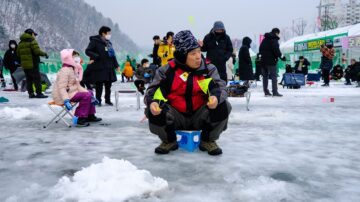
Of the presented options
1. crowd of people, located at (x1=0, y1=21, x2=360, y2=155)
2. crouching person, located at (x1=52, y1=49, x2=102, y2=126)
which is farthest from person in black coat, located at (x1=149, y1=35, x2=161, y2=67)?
crouching person, located at (x1=52, y1=49, x2=102, y2=126)

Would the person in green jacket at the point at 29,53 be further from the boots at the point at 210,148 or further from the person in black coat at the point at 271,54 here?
the boots at the point at 210,148

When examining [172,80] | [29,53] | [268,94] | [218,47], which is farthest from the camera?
[268,94]

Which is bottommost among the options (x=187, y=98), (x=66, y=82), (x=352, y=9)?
(x=187, y=98)

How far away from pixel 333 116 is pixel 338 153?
297cm

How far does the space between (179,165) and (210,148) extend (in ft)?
1.67

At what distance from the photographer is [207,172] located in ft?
10.1

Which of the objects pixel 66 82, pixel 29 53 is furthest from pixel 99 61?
pixel 29 53

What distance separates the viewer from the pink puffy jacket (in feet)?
17.3

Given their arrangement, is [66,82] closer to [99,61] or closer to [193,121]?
[193,121]

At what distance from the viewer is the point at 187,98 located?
12.2ft

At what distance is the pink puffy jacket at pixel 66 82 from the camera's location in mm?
5281

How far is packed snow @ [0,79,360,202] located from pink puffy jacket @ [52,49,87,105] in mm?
499

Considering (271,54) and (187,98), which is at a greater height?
(271,54)

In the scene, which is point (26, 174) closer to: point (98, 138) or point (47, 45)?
point (98, 138)
